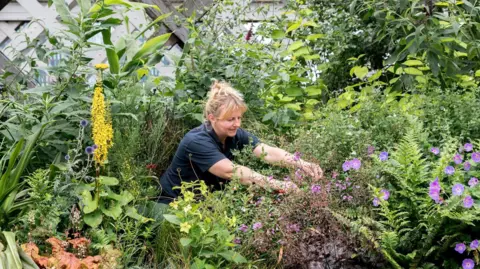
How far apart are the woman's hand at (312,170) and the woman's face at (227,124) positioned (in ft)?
1.85

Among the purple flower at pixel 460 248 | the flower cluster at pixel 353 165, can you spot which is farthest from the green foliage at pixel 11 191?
the purple flower at pixel 460 248

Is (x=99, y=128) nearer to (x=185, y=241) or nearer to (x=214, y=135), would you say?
(x=185, y=241)

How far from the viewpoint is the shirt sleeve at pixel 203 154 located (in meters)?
3.96

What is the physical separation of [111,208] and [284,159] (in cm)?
102

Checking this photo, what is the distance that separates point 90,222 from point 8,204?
1.36 feet

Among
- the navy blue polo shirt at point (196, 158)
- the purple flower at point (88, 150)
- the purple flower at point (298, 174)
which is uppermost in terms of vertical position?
the purple flower at point (88, 150)

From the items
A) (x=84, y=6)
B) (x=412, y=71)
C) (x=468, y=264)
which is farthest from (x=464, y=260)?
(x=84, y=6)

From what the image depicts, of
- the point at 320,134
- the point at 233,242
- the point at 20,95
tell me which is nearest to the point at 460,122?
the point at 320,134

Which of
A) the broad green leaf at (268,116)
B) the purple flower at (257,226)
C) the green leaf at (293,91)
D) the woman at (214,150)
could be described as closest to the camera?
the purple flower at (257,226)

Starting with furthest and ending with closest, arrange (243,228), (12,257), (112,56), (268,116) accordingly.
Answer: (268,116), (112,56), (243,228), (12,257)

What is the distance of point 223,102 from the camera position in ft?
13.1

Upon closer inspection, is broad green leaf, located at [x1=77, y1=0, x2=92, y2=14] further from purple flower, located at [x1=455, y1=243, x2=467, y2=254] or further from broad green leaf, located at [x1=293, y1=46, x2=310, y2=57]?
purple flower, located at [x1=455, y1=243, x2=467, y2=254]

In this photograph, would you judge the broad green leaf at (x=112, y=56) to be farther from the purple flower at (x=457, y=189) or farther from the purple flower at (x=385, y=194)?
the purple flower at (x=457, y=189)

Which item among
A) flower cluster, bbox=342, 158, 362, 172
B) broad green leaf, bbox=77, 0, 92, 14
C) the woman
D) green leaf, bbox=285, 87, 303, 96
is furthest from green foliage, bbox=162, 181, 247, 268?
green leaf, bbox=285, 87, 303, 96
